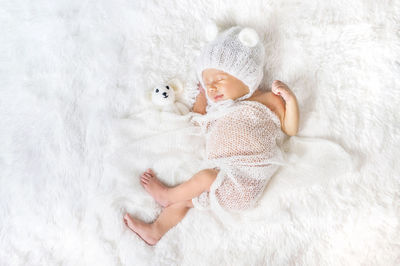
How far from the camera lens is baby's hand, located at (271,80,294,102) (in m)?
1.10

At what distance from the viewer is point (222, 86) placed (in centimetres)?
117

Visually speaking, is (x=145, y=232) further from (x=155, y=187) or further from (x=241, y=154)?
(x=241, y=154)

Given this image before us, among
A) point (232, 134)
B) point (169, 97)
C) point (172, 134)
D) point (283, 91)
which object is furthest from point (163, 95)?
point (283, 91)

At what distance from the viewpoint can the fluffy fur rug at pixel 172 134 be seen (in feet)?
3.44

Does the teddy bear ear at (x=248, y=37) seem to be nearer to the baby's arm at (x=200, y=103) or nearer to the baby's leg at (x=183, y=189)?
the baby's arm at (x=200, y=103)

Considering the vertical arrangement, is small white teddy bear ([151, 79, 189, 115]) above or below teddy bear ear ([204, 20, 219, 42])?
below

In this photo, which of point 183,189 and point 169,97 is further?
point 169,97

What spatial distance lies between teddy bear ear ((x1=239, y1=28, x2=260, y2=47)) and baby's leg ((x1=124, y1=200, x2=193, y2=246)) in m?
0.55

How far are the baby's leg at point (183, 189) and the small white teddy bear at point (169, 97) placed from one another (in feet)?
0.87

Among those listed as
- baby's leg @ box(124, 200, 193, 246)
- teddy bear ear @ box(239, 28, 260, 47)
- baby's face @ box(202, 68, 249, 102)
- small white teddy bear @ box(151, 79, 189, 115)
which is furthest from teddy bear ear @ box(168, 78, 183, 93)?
baby's leg @ box(124, 200, 193, 246)

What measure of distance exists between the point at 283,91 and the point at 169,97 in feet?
1.27

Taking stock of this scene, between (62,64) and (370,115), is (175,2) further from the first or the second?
(370,115)

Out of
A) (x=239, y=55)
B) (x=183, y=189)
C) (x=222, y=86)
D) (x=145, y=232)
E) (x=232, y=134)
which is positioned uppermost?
(x=239, y=55)

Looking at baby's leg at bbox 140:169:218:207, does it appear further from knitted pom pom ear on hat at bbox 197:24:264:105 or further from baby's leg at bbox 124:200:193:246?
knitted pom pom ear on hat at bbox 197:24:264:105
